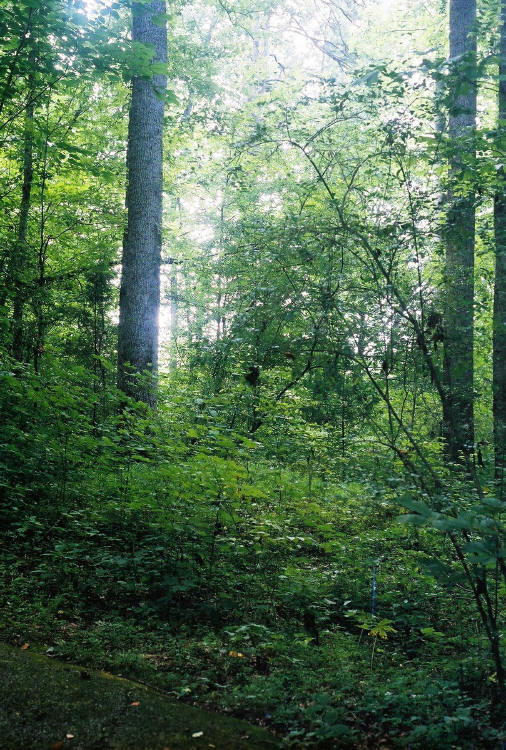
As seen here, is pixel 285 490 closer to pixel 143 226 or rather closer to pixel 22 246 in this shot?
pixel 22 246

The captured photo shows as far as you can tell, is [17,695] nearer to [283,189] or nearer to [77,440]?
[77,440]

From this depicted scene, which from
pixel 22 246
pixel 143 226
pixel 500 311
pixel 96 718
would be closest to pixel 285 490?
pixel 96 718

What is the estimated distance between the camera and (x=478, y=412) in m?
12.7

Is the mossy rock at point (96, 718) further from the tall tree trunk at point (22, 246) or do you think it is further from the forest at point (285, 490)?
the tall tree trunk at point (22, 246)

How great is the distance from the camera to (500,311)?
7.23 meters

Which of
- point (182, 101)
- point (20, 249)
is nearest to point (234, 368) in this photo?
point (20, 249)

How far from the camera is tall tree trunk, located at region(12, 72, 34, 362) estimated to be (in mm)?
6835

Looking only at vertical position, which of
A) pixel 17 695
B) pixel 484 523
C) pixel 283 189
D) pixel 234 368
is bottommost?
pixel 17 695

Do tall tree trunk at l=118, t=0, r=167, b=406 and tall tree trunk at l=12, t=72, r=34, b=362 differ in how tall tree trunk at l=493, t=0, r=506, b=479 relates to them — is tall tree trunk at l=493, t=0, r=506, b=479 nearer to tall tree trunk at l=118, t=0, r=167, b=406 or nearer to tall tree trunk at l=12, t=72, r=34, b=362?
tall tree trunk at l=118, t=0, r=167, b=406

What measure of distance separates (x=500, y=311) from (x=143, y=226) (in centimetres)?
549

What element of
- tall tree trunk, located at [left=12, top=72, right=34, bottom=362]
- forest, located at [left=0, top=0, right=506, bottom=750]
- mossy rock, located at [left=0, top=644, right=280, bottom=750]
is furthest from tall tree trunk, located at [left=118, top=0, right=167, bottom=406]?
mossy rock, located at [left=0, top=644, right=280, bottom=750]

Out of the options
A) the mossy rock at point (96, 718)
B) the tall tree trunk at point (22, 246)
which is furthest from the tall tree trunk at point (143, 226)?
the mossy rock at point (96, 718)

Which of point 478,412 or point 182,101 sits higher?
point 182,101

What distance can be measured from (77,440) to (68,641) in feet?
7.34
